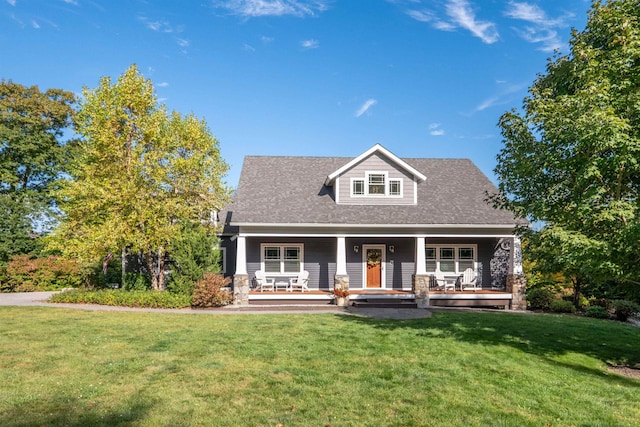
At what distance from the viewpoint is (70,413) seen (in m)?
5.11

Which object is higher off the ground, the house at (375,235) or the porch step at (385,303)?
the house at (375,235)

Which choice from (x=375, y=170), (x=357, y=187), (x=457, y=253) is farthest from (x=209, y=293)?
(x=457, y=253)

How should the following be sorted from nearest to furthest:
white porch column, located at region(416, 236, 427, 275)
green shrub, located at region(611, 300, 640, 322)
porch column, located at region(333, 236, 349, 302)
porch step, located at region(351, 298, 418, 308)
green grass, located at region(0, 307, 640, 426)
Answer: green grass, located at region(0, 307, 640, 426), green shrub, located at region(611, 300, 640, 322), porch column, located at region(333, 236, 349, 302), porch step, located at region(351, 298, 418, 308), white porch column, located at region(416, 236, 427, 275)

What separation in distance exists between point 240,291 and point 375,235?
678 centimetres

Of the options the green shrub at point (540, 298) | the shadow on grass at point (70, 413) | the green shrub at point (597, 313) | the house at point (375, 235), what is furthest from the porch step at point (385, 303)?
the shadow on grass at point (70, 413)

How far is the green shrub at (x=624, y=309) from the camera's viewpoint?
1527 cm

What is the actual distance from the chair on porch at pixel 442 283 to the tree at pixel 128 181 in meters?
12.2

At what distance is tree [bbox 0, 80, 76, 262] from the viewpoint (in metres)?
24.3

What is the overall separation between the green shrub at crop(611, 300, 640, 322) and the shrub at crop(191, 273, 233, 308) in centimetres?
1671

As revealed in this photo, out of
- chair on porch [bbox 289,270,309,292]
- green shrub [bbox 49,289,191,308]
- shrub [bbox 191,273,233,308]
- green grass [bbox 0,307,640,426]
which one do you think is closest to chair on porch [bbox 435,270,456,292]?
green grass [bbox 0,307,640,426]

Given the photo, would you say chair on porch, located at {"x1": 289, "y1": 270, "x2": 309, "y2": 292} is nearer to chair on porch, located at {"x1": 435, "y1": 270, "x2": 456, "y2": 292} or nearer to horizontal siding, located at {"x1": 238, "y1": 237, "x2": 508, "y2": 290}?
horizontal siding, located at {"x1": 238, "y1": 237, "x2": 508, "y2": 290}

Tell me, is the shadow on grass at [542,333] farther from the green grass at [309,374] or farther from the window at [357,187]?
the window at [357,187]

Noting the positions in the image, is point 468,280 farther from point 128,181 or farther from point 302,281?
point 128,181

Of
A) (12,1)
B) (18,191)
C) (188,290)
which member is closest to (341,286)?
(188,290)
